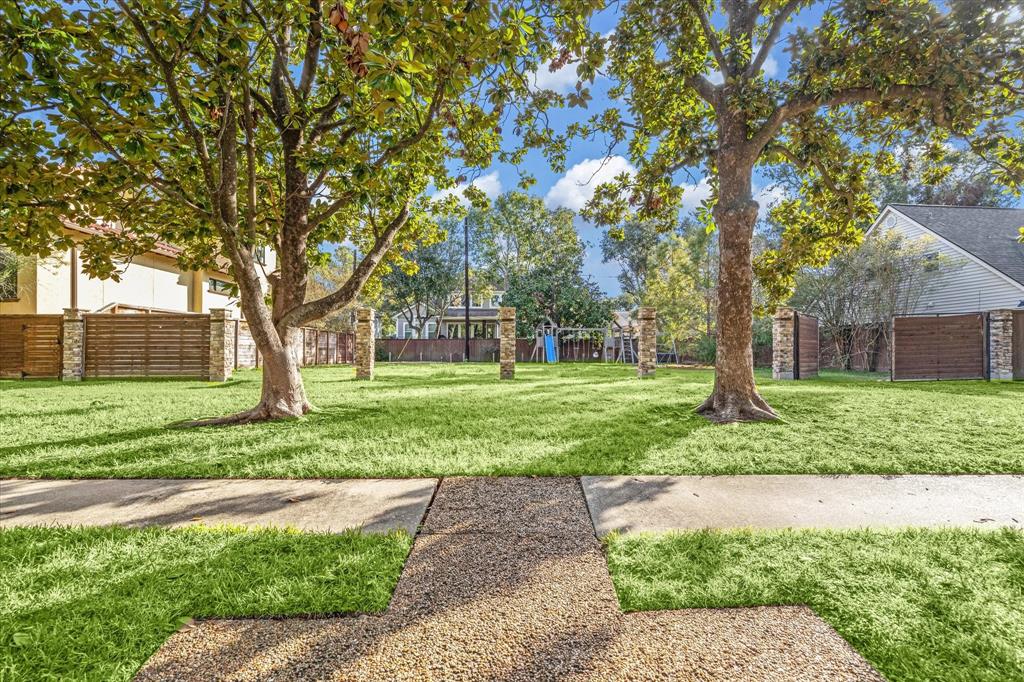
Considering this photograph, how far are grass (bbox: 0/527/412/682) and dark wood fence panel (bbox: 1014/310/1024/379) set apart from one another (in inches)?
772

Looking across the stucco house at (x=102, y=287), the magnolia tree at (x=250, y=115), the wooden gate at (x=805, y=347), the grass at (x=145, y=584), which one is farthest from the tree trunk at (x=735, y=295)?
the stucco house at (x=102, y=287)

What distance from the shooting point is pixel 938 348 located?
13.9 m

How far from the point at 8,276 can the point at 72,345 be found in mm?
3281

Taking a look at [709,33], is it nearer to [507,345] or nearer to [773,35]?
[773,35]

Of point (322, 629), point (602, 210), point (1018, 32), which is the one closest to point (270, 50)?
point (602, 210)

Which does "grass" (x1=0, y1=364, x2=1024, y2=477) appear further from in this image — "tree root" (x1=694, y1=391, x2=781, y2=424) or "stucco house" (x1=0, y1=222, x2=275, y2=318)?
"stucco house" (x1=0, y1=222, x2=275, y2=318)

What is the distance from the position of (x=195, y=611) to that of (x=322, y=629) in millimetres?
628

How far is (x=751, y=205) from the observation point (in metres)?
7.34

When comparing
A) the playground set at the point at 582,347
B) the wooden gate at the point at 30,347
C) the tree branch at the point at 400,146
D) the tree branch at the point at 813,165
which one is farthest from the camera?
the playground set at the point at 582,347

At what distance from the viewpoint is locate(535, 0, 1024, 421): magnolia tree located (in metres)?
5.70

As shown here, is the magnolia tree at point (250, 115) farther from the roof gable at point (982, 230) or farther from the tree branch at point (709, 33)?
the roof gable at point (982, 230)

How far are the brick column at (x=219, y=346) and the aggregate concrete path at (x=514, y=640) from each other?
14.2 meters

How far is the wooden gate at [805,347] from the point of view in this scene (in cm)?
1411

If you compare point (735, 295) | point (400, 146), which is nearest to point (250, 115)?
point (400, 146)
